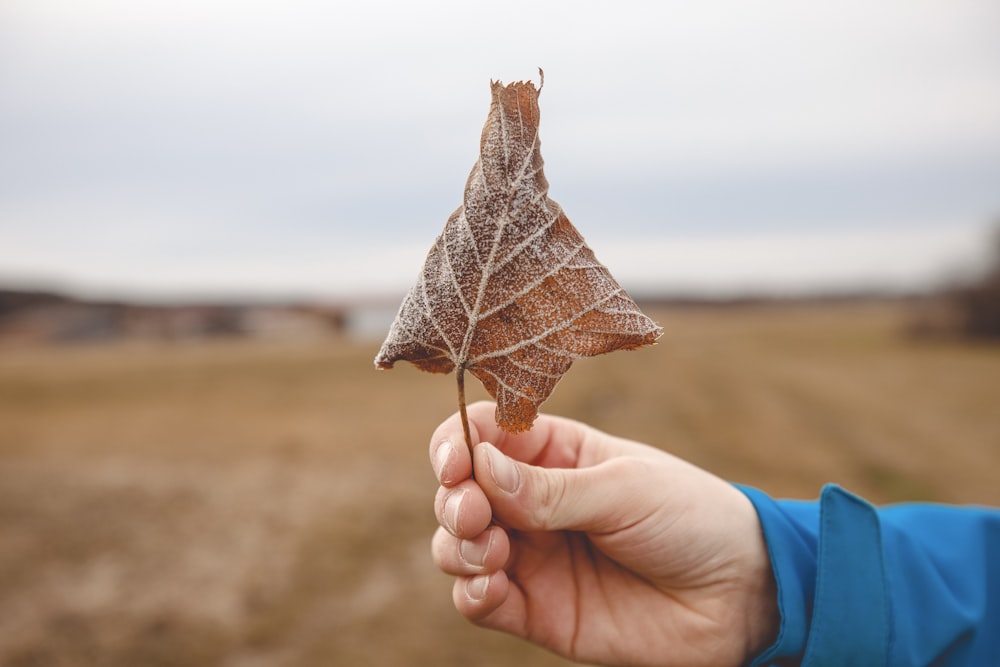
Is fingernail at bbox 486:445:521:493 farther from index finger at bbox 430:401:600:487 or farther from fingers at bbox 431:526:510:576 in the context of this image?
index finger at bbox 430:401:600:487

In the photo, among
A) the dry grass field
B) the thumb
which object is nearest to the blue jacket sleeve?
the thumb

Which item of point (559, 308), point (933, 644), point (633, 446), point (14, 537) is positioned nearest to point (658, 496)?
point (633, 446)

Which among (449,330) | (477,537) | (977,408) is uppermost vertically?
(449,330)

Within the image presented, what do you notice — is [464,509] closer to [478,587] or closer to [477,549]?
[477,549]

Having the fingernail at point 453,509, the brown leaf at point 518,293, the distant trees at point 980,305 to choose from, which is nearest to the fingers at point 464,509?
the fingernail at point 453,509

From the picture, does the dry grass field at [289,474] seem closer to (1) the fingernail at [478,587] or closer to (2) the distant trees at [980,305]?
(1) the fingernail at [478,587]

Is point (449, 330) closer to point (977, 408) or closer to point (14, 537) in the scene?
point (14, 537)

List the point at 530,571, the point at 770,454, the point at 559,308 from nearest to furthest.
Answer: the point at 559,308
the point at 530,571
the point at 770,454
